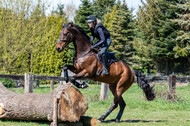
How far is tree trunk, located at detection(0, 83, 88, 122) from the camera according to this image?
582cm

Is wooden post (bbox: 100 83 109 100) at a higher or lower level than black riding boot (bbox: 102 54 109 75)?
lower

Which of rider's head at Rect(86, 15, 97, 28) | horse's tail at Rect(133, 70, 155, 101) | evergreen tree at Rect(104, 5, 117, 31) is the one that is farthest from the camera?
evergreen tree at Rect(104, 5, 117, 31)

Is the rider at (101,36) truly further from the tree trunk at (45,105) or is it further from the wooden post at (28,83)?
the wooden post at (28,83)

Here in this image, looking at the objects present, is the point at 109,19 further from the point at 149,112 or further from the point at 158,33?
the point at 149,112

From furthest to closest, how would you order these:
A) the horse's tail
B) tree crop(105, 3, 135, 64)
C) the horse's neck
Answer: tree crop(105, 3, 135, 64) < the horse's tail < the horse's neck

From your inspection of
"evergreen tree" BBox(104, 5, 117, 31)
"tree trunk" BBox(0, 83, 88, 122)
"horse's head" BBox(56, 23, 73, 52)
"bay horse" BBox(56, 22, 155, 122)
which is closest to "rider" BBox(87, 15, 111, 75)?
"bay horse" BBox(56, 22, 155, 122)

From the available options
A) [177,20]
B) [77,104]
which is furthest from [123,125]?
[177,20]

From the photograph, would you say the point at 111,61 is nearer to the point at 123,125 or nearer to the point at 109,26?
the point at 123,125

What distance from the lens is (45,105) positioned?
604cm

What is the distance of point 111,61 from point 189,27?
87.3ft

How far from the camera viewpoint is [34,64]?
21.5m

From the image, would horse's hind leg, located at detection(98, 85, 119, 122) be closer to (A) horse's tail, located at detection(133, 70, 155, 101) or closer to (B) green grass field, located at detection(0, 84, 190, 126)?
(B) green grass field, located at detection(0, 84, 190, 126)

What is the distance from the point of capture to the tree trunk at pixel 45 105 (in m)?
5.82

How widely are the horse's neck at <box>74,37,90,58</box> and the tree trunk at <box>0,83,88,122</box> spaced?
1.22m
